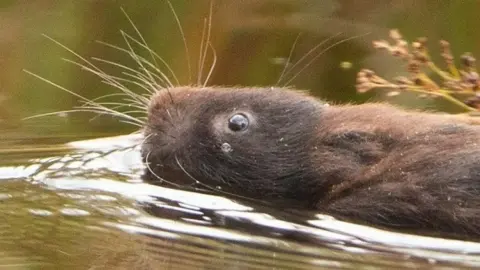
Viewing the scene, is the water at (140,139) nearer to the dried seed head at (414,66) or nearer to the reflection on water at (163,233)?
the reflection on water at (163,233)

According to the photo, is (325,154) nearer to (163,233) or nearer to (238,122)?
(238,122)

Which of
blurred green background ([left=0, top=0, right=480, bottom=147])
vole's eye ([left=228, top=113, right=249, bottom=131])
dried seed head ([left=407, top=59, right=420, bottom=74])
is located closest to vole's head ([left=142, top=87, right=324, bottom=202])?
vole's eye ([left=228, top=113, right=249, bottom=131])

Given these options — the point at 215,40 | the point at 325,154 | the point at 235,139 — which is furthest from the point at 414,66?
the point at 215,40

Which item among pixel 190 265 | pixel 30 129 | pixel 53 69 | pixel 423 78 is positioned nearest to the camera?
pixel 190 265

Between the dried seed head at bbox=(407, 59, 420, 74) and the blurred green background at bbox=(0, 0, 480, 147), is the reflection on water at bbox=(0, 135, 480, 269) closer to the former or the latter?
the blurred green background at bbox=(0, 0, 480, 147)

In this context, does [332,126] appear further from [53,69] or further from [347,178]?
[53,69]

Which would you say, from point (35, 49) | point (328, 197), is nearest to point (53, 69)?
point (35, 49)

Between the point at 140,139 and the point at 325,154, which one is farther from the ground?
the point at 140,139
